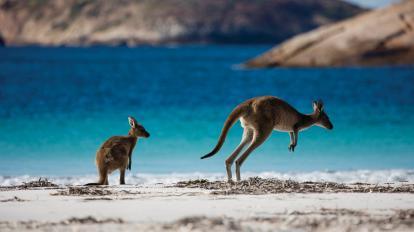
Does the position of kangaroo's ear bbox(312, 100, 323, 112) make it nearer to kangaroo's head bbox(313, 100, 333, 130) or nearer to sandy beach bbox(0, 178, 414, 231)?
kangaroo's head bbox(313, 100, 333, 130)

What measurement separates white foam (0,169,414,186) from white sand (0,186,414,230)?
3.10 meters

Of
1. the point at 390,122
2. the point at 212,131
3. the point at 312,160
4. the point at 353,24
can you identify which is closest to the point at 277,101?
the point at 312,160

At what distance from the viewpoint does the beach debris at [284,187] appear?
9570 millimetres

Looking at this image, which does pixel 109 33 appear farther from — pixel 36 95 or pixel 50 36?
pixel 36 95

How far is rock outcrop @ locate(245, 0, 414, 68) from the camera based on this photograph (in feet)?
168

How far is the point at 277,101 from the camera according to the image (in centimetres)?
1075

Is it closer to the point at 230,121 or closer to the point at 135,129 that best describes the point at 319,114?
the point at 230,121

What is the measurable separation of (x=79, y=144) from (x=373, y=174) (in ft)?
22.9

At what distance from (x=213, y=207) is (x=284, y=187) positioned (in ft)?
4.85

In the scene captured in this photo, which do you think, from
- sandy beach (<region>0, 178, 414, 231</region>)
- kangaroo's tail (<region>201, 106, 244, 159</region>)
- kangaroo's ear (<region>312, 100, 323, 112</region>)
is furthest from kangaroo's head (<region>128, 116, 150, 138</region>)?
kangaroo's ear (<region>312, 100, 323, 112</region>)

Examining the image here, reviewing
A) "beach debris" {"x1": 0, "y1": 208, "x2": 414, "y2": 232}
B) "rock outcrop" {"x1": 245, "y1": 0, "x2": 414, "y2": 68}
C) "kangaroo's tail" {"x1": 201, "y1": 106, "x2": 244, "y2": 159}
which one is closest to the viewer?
"beach debris" {"x1": 0, "y1": 208, "x2": 414, "y2": 232}

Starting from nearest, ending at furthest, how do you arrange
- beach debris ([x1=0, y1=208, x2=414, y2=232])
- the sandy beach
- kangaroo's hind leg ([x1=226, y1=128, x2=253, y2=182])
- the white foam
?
beach debris ([x1=0, y1=208, x2=414, y2=232]) → the sandy beach → kangaroo's hind leg ([x1=226, y1=128, x2=253, y2=182]) → the white foam

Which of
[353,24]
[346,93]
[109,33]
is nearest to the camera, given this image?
[346,93]

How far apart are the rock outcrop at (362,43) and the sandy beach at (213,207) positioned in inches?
1634
